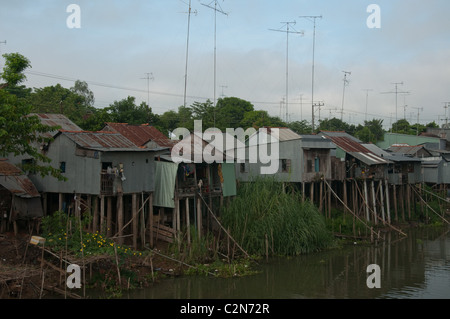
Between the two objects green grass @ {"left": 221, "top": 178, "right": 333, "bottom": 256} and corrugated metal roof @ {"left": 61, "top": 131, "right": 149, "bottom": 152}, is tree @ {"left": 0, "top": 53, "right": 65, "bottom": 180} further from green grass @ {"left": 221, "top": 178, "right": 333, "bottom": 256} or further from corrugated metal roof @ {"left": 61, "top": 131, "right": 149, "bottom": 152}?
green grass @ {"left": 221, "top": 178, "right": 333, "bottom": 256}

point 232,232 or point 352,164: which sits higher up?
point 352,164

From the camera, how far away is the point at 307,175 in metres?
27.8

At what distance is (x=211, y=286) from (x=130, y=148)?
6.75 metres

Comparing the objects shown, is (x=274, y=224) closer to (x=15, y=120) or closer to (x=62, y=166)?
(x=62, y=166)

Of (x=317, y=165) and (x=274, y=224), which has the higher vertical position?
(x=317, y=165)

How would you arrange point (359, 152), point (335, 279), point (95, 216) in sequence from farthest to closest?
1. point (359, 152)
2. point (335, 279)
3. point (95, 216)

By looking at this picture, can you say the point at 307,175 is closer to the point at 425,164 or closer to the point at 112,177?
the point at 112,177

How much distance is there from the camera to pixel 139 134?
30.6 metres

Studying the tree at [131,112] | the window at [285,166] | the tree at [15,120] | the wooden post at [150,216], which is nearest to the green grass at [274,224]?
the wooden post at [150,216]

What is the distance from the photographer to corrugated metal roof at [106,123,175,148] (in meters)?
29.3

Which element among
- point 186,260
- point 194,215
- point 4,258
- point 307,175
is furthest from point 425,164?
point 4,258

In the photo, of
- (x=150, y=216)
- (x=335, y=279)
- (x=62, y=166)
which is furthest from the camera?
(x=150, y=216)

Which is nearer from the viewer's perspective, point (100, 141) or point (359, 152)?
point (100, 141)

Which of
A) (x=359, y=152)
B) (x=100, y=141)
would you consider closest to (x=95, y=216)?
(x=100, y=141)
